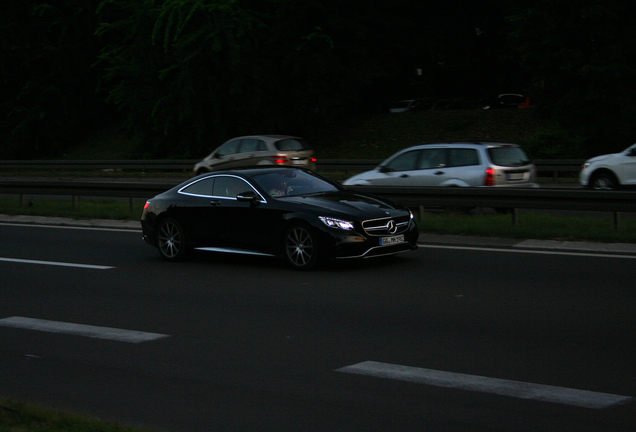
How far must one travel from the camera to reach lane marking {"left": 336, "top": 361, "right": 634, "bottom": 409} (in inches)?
211

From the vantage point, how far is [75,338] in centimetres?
760

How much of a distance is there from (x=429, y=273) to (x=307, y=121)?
94.9ft

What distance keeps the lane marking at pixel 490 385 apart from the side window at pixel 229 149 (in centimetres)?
1965

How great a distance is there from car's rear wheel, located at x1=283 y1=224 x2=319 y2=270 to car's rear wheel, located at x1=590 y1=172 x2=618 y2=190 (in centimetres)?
1151

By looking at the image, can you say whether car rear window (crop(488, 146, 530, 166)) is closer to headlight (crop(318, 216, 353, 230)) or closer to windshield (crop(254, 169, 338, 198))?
windshield (crop(254, 169, 338, 198))

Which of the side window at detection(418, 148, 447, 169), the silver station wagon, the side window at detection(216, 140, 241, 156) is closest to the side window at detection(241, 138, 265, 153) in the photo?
the silver station wagon

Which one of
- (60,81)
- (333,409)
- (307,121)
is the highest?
(60,81)

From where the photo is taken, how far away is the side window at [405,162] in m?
17.0

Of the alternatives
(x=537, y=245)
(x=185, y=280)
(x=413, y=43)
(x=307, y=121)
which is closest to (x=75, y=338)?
(x=185, y=280)

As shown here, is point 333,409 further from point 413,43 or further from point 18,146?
point 18,146

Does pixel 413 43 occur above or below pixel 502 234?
above

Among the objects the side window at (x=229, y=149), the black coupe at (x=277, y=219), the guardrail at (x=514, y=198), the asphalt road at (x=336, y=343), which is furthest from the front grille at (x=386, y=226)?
the side window at (x=229, y=149)

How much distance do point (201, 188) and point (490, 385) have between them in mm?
7464

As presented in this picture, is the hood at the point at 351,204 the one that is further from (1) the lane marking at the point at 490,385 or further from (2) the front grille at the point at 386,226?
(1) the lane marking at the point at 490,385
